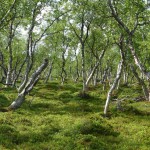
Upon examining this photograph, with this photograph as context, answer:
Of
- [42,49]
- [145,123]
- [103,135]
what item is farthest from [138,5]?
[42,49]

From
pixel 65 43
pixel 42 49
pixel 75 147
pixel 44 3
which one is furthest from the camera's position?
pixel 42 49

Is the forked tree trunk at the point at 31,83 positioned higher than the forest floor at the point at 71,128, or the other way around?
the forked tree trunk at the point at 31,83

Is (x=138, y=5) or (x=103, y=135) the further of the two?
(x=103, y=135)

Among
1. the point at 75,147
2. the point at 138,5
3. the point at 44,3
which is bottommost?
the point at 75,147

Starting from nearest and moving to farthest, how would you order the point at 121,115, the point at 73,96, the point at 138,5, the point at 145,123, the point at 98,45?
the point at 138,5 → the point at 145,123 → the point at 121,115 → the point at 73,96 → the point at 98,45

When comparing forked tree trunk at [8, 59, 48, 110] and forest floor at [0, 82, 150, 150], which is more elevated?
forked tree trunk at [8, 59, 48, 110]

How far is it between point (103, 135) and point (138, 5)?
1024cm

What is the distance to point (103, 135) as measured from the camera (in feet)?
74.6

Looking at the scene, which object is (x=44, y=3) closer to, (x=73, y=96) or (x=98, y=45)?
(x=73, y=96)

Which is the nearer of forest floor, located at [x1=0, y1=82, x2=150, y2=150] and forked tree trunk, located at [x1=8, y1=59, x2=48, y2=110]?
forked tree trunk, located at [x1=8, y1=59, x2=48, y2=110]

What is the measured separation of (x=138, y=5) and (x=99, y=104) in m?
18.8

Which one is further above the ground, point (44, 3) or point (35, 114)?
point (44, 3)

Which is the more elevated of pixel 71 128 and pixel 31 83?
pixel 31 83

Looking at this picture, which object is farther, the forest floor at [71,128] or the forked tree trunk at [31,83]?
the forest floor at [71,128]
